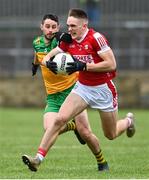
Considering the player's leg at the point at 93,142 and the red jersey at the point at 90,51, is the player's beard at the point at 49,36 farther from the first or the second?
the player's leg at the point at 93,142

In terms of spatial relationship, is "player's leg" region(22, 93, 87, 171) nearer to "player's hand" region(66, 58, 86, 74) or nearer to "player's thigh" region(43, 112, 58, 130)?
"player's hand" region(66, 58, 86, 74)

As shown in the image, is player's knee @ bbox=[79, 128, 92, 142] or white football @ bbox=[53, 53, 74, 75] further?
player's knee @ bbox=[79, 128, 92, 142]

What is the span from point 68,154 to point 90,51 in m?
3.16

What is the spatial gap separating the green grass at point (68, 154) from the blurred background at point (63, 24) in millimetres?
4053

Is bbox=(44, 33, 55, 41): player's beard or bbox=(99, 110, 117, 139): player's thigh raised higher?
bbox=(44, 33, 55, 41): player's beard

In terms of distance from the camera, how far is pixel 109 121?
1041cm

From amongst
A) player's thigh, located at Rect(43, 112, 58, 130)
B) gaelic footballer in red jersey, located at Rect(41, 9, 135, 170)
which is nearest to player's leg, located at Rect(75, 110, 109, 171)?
gaelic footballer in red jersey, located at Rect(41, 9, 135, 170)

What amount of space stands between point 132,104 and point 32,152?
11.6 meters

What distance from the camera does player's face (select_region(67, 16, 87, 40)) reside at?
398 inches

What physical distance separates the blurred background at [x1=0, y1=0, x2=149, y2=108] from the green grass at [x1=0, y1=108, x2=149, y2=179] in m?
4.05

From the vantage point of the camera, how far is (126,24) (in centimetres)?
2430

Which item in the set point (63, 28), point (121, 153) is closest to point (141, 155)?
point (121, 153)

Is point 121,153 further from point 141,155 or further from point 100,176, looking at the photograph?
point 100,176

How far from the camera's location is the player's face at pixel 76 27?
398 inches
